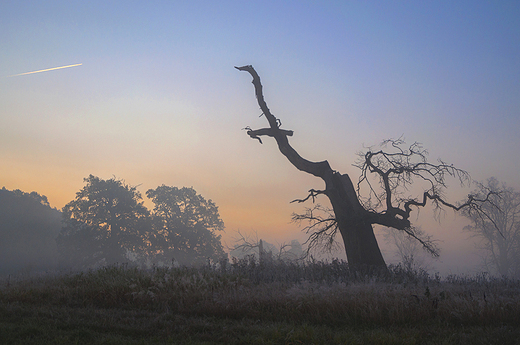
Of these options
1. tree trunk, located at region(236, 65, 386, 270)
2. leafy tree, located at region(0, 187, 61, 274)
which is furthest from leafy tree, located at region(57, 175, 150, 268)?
tree trunk, located at region(236, 65, 386, 270)

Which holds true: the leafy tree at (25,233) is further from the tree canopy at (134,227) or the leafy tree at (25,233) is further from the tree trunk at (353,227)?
the tree trunk at (353,227)

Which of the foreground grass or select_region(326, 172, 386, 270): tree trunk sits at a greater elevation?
select_region(326, 172, 386, 270): tree trunk

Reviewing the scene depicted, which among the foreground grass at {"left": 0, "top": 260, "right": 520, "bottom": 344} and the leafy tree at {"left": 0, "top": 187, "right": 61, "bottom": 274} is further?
the leafy tree at {"left": 0, "top": 187, "right": 61, "bottom": 274}

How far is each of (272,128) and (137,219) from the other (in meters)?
26.9

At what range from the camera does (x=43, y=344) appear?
4605mm

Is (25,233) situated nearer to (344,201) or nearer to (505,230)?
(344,201)

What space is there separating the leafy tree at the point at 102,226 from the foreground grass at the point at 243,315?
27.3 m

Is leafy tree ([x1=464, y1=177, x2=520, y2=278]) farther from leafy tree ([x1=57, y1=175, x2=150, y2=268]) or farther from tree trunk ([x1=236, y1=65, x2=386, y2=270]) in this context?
leafy tree ([x1=57, y1=175, x2=150, y2=268])

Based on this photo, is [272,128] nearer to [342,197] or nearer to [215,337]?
[342,197]

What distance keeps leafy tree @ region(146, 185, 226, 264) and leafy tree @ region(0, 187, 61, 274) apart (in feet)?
38.6

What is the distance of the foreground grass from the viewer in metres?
4.96

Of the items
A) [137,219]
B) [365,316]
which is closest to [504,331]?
[365,316]

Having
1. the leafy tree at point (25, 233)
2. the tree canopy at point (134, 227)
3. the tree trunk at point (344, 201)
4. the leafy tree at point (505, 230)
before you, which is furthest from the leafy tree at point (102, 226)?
the leafy tree at point (505, 230)

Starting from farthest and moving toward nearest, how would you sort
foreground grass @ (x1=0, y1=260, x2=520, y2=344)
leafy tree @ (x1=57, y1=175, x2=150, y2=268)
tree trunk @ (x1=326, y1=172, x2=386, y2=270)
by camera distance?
leafy tree @ (x1=57, y1=175, x2=150, y2=268), tree trunk @ (x1=326, y1=172, x2=386, y2=270), foreground grass @ (x1=0, y1=260, x2=520, y2=344)
